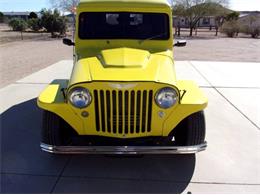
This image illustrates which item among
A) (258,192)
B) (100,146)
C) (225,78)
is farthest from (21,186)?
(225,78)

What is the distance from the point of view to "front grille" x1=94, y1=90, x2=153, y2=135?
10.7ft

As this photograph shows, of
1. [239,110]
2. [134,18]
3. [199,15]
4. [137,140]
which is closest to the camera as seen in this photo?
[137,140]

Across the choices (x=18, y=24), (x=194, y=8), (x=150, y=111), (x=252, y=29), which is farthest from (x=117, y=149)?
(x=252, y=29)

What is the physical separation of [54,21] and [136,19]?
2606 cm

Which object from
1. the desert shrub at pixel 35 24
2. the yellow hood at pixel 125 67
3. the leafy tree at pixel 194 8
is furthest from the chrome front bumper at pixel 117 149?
the leafy tree at pixel 194 8

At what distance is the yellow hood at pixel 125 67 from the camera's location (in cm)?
334

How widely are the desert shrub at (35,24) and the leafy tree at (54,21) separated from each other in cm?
269

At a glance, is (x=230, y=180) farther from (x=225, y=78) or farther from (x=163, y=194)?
(x=225, y=78)

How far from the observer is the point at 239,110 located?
235 inches

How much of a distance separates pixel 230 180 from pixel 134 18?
2.55m

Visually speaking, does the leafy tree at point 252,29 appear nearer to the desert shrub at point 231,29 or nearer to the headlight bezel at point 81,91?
the desert shrub at point 231,29

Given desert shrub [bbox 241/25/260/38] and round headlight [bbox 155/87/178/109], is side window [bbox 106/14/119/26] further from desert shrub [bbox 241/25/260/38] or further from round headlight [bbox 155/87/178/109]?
desert shrub [bbox 241/25/260/38]

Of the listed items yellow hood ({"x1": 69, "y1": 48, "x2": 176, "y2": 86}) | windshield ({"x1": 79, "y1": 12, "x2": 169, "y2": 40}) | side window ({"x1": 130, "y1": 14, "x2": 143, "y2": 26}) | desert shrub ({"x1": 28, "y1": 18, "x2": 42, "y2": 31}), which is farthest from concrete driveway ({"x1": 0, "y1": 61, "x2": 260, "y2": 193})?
desert shrub ({"x1": 28, "y1": 18, "x2": 42, "y2": 31})

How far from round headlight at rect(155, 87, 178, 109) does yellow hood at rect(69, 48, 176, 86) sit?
0.11m
